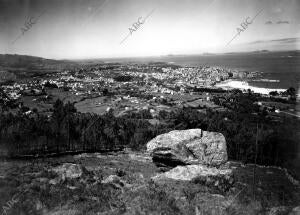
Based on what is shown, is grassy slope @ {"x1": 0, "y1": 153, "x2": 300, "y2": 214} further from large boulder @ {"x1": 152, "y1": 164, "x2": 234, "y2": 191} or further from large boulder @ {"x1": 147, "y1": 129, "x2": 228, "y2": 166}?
large boulder @ {"x1": 147, "y1": 129, "x2": 228, "y2": 166}

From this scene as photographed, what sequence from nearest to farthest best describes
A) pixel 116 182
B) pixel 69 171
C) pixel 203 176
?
1. pixel 116 182
2. pixel 69 171
3. pixel 203 176

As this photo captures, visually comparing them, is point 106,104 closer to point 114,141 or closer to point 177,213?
point 114,141

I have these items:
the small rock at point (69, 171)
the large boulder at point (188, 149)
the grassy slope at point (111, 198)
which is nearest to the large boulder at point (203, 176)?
the grassy slope at point (111, 198)

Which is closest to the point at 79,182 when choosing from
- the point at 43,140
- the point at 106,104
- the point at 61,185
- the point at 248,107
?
the point at 61,185

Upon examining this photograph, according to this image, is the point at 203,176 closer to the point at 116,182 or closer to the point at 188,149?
the point at 188,149

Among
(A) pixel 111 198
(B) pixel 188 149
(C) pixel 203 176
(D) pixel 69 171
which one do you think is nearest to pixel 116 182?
(D) pixel 69 171

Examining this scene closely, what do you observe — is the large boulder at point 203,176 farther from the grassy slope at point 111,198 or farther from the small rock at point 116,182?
the small rock at point 116,182

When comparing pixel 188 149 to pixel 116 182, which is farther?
pixel 188 149
